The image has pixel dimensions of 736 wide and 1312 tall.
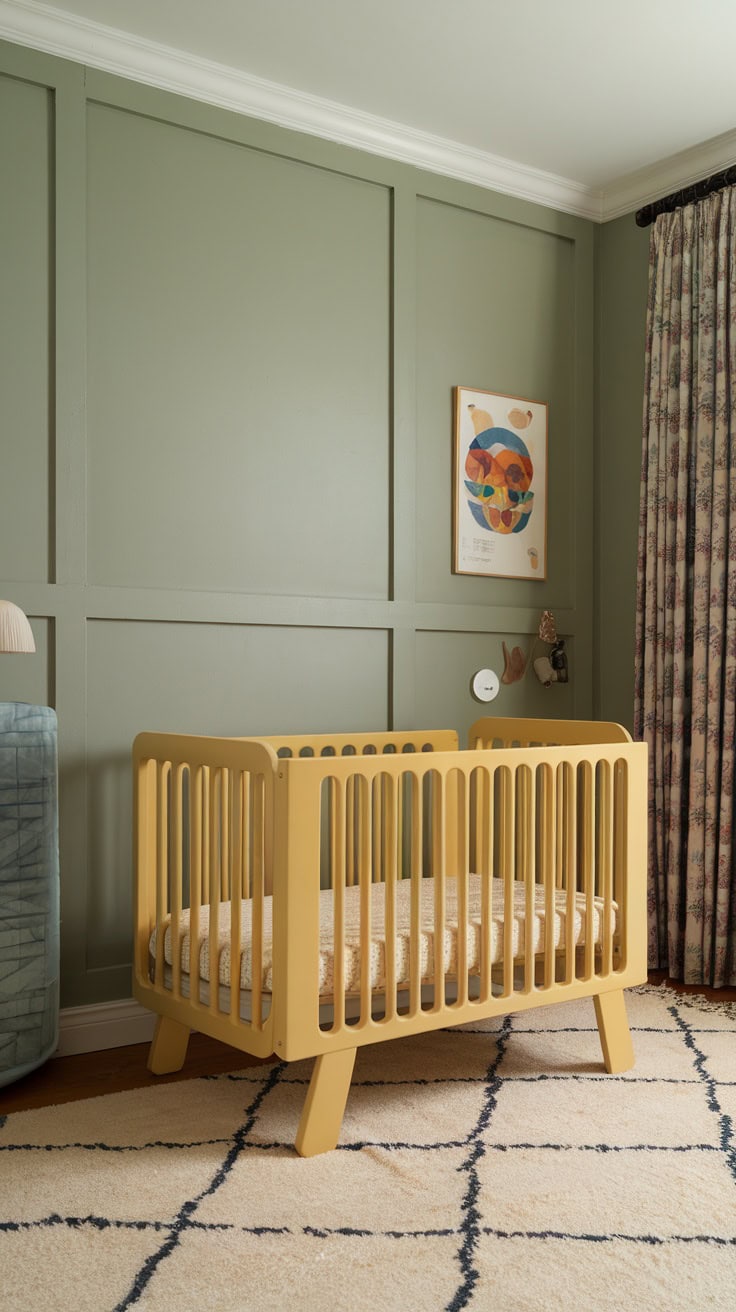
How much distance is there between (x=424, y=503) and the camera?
3.04 m

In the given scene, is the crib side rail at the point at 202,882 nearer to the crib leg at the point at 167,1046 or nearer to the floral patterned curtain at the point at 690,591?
the crib leg at the point at 167,1046

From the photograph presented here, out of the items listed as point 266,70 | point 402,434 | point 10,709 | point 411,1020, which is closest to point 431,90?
point 266,70

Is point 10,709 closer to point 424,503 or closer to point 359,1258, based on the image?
point 359,1258

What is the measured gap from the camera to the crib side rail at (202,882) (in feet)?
6.20

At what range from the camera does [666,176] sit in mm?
3197

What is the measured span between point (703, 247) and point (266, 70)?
1.26 m

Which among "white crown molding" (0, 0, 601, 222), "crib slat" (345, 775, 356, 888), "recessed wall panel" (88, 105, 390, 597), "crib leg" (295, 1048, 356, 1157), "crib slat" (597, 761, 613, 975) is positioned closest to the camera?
"crib leg" (295, 1048, 356, 1157)

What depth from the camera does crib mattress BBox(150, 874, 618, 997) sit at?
192 centimetres

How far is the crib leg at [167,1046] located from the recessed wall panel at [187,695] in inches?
12.6

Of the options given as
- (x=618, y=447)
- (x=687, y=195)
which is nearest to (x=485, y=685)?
(x=618, y=447)

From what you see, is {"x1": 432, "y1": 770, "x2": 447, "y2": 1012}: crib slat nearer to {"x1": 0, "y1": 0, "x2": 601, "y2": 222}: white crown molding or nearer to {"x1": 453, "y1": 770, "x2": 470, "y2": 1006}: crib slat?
{"x1": 453, "y1": 770, "x2": 470, "y2": 1006}: crib slat

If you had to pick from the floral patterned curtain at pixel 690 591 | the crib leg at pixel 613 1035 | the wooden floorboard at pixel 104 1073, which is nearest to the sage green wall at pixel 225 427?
the wooden floorboard at pixel 104 1073

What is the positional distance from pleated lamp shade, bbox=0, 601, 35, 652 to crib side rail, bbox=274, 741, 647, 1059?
57cm

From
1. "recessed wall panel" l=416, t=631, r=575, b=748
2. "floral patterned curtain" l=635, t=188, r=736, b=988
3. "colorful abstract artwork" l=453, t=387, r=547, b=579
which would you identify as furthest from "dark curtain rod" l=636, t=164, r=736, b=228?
"recessed wall panel" l=416, t=631, r=575, b=748
